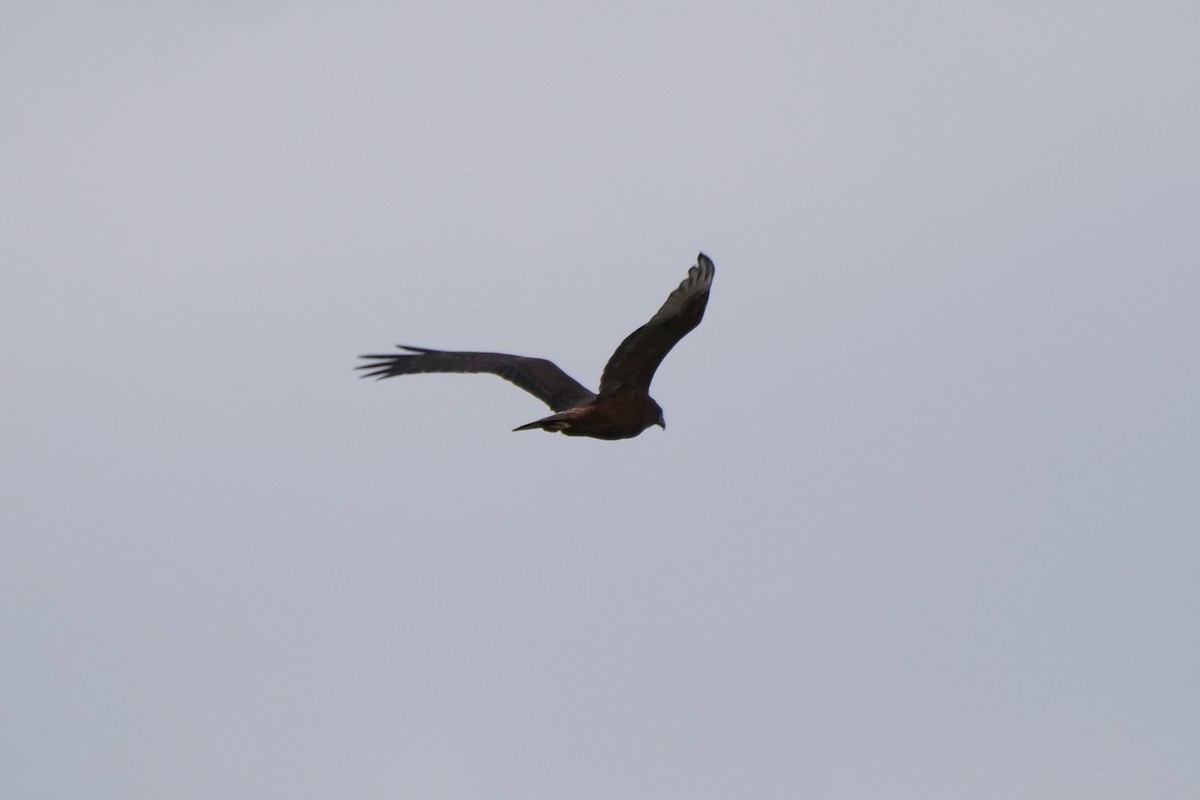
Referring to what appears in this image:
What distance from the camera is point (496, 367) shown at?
19.8 metres

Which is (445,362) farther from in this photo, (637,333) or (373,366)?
(637,333)

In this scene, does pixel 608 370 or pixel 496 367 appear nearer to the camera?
pixel 608 370

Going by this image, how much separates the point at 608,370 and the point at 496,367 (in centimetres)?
244

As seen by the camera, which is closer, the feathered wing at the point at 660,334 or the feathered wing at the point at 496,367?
the feathered wing at the point at 660,334

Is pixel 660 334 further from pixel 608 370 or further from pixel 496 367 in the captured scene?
pixel 496 367

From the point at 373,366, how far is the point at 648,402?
348cm

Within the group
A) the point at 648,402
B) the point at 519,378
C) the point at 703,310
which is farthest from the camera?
the point at 519,378

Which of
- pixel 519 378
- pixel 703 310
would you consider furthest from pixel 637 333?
pixel 519 378

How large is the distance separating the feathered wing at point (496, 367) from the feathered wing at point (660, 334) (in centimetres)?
135

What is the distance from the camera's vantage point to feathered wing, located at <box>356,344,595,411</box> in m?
19.2

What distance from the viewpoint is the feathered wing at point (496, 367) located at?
1923cm

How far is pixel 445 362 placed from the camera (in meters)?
19.8

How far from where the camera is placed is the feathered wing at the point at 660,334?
16.5 meters

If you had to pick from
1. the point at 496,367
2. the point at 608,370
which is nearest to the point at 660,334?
the point at 608,370
